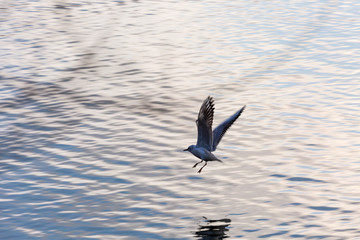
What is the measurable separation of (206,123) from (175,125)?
31.2 feet

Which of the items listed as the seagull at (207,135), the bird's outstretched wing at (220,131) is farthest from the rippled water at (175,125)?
the bird's outstretched wing at (220,131)

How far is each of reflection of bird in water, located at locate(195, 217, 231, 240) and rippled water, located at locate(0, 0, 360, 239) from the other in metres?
0.05

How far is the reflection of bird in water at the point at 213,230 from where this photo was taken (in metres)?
19.1

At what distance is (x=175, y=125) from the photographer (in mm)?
27500

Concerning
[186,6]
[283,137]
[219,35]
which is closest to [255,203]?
[283,137]

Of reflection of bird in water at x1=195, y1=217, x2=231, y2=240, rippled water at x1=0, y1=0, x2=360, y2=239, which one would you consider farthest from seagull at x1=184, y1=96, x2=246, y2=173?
rippled water at x1=0, y1=0, x2=360, y2=239

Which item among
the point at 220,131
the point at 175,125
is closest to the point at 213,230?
the point at 220,131

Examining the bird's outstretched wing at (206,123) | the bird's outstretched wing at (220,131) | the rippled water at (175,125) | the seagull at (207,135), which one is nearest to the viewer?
the bird's outstretched wing at (206,123)

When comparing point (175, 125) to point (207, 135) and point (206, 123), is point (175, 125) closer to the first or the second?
point (207, 135)

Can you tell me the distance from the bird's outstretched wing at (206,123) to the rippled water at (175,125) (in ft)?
8.43

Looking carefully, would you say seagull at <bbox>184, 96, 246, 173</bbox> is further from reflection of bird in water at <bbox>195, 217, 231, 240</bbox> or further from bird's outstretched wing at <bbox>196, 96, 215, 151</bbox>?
reflection of bird in water at <bbox>195, 217, 231, 240</bbox>

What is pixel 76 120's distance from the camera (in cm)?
2802

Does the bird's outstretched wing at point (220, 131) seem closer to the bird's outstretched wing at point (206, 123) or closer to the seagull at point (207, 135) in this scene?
the seagull at point (207, 135)

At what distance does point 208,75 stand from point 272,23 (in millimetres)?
Result: 11802
